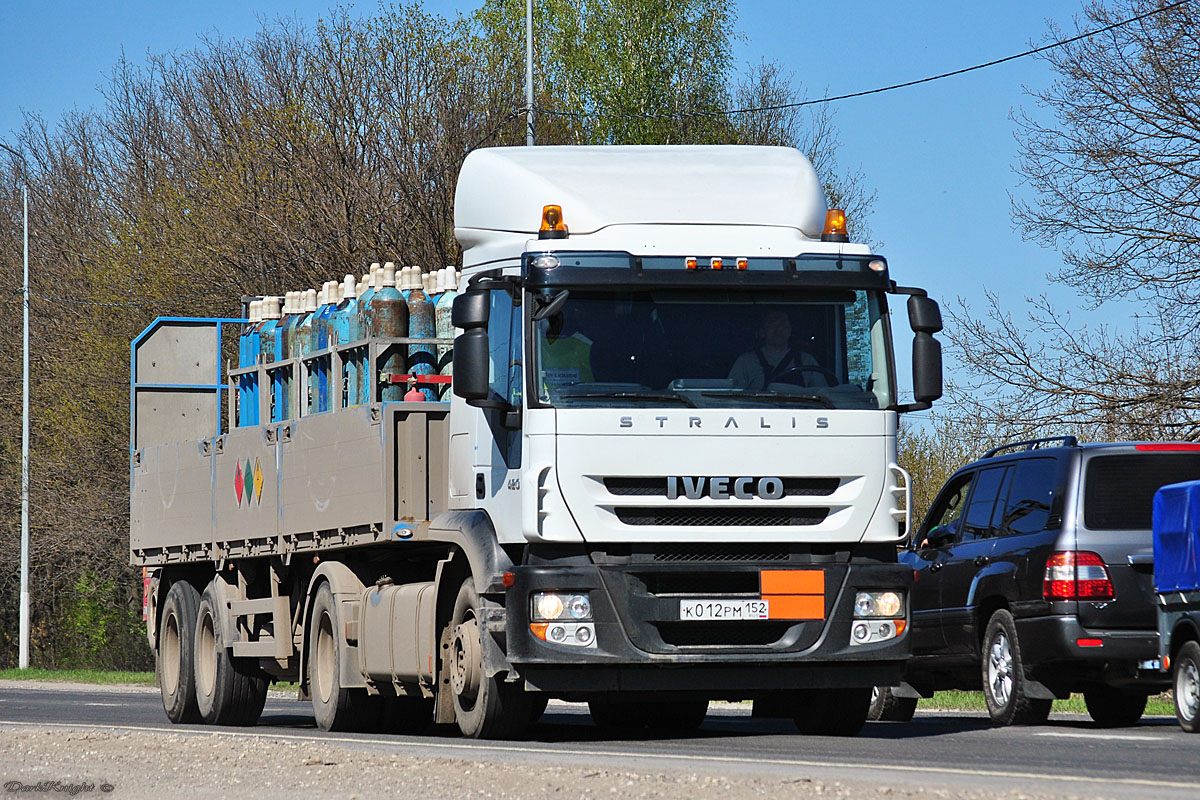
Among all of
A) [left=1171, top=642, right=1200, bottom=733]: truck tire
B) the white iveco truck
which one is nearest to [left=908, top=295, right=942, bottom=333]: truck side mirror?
the white iveco truck

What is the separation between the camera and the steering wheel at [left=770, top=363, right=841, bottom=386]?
37.9 ft

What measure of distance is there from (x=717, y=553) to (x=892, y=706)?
469 cm

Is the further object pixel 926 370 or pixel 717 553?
pixel 926 370

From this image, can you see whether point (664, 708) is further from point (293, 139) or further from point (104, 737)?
point (293, 139)

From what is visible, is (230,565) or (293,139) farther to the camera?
(293,139)

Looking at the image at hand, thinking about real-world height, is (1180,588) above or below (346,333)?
below

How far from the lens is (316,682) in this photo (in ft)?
48.5

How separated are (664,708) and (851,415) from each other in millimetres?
4080

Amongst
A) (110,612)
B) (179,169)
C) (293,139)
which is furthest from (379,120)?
(110,612)

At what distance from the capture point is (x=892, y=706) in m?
15.5

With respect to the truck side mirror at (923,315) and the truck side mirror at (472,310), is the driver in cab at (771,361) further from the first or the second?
the truck side mirror at (472,310)

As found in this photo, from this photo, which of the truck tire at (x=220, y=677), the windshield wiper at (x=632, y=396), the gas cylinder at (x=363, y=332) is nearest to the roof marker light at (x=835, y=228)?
the windshield wiper at (x=632, y=396)

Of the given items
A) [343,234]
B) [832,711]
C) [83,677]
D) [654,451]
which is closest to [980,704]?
[832,711]

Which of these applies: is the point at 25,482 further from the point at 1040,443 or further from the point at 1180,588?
the point at 1180,588
